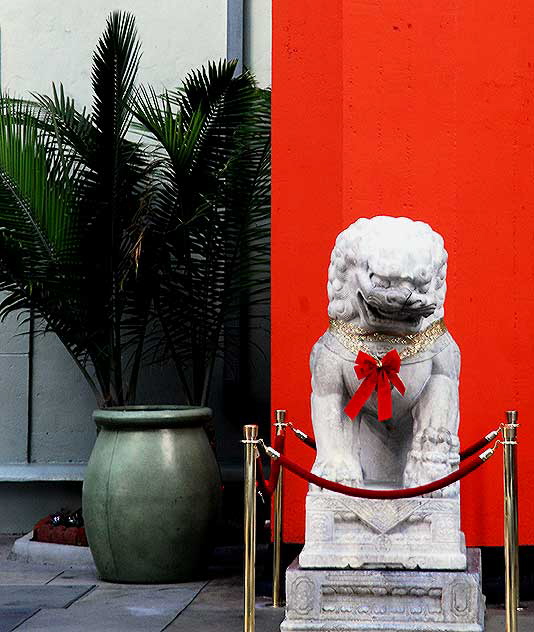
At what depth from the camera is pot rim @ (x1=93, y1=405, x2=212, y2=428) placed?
5.91m

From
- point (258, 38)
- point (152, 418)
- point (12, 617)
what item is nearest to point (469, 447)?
point (152, 418)

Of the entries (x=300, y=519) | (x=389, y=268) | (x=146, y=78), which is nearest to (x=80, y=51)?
(x=146, y=78)

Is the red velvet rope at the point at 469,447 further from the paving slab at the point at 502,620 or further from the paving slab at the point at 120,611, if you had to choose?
the paving slab at the point at 120,611

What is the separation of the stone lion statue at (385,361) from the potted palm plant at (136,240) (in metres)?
1.66

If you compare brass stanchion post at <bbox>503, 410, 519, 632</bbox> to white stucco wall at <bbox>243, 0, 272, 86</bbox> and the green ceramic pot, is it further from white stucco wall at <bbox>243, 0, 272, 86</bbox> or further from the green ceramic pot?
white stucco wall at <bbox>243, 0, 272, 86</bbox>

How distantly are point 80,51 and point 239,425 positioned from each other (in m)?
2.58

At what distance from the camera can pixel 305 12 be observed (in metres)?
5.55

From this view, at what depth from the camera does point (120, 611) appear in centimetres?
525

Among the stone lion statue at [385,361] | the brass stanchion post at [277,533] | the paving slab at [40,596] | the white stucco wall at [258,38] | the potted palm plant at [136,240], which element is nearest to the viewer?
the stone lion statue at [385,361]

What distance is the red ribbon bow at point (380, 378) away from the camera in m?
4.29

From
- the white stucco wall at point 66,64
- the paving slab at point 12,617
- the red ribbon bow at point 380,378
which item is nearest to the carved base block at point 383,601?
the red ribbon bow at point 380,378

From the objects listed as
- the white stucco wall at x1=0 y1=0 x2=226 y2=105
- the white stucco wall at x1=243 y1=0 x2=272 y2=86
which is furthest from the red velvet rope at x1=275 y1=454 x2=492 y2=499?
the white stucco wall at x1=0 y1=0 x2=226 y2=105

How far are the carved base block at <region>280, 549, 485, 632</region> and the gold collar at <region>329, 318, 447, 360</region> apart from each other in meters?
0.78

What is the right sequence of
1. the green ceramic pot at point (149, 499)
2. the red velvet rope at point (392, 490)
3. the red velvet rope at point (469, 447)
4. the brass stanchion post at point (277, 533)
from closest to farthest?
the red velvet rope at point (392, 490), the red velvet rope at point (469, 447), the brass stanchion post at point (277, 533), the green ceramic pot at point (149, 499)
